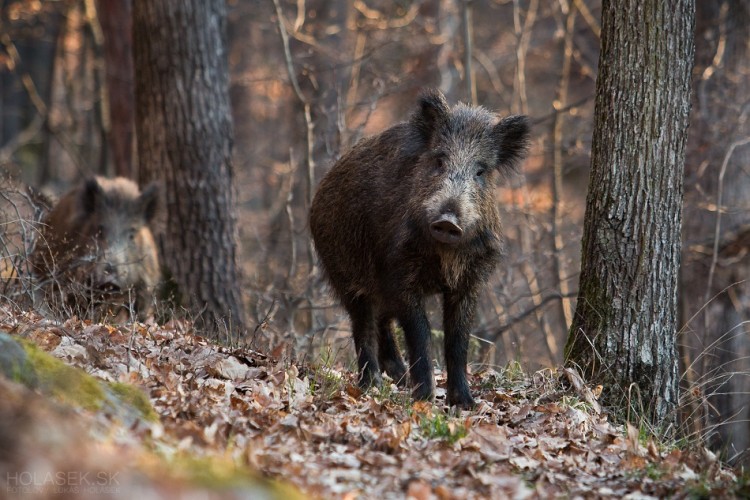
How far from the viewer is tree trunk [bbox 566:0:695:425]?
5801 mm

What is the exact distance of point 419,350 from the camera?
5.82 meters

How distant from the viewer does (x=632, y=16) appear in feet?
19.1

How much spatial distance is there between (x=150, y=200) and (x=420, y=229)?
4.15 metres

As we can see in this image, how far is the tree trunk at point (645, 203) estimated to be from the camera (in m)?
5.80

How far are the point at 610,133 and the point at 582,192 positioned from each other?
1342 centimetres

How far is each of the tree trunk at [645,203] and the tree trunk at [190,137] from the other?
14.3ft

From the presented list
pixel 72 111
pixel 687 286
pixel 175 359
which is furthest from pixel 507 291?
pixel 72 111

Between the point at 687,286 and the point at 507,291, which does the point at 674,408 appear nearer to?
the point at 507,291

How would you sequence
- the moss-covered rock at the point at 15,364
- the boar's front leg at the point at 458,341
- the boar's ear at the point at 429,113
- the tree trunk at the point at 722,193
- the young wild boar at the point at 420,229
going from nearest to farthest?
the moss-covered rock at the point at 15,364, the boar's front leg at the point at 458,341, the young wild boar at the point at 420,229, the boar's ear at the point at 429,113, the tree trunk at the point at 722,193

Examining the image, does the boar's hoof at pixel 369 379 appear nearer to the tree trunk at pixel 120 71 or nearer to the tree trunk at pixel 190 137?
the tree trunk at pixel 190 137

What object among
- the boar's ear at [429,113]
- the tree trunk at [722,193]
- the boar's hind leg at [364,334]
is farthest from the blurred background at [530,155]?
the boar's ear at [429,113]

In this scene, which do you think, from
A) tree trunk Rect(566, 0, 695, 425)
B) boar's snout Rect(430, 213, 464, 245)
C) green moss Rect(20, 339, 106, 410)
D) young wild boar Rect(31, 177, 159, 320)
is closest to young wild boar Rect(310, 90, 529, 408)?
boar's snout Rect(430, 213, 464, 245)

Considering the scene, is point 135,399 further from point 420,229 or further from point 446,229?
point 420,229

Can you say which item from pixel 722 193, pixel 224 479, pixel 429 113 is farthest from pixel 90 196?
pixel 722 193
